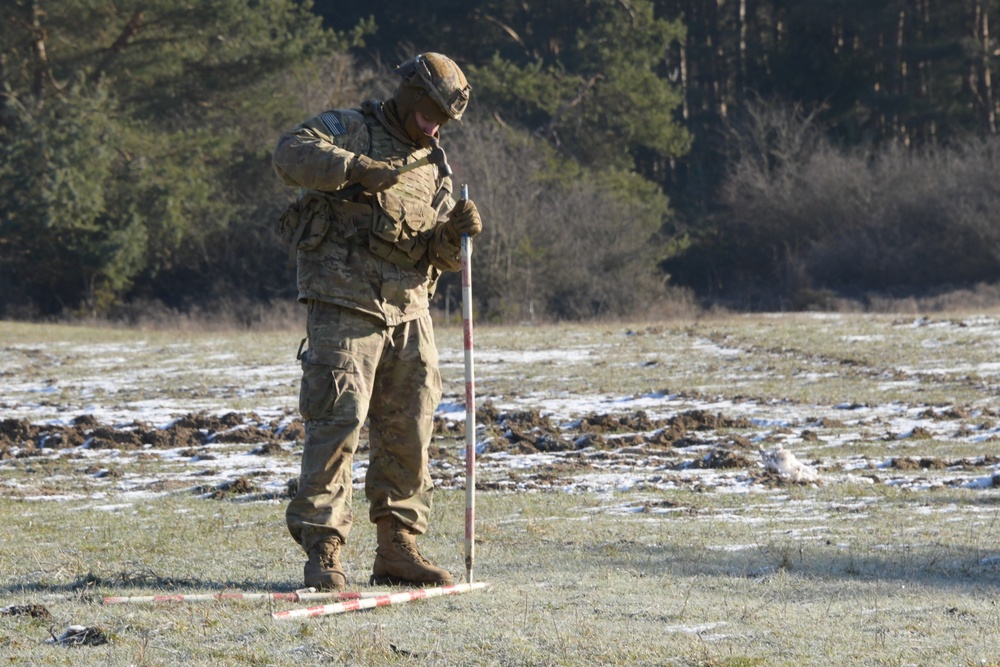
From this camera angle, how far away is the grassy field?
4.92 meters

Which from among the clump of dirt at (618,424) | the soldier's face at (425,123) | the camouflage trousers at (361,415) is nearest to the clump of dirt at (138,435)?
the clump of dirt at (618,424)

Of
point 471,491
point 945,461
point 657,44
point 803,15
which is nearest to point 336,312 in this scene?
point 471,491

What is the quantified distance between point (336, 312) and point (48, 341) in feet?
80.8

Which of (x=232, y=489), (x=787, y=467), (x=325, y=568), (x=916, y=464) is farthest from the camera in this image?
(x=916, y=464)

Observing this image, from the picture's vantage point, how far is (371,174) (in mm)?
6039

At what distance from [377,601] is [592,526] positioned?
3.31 meters

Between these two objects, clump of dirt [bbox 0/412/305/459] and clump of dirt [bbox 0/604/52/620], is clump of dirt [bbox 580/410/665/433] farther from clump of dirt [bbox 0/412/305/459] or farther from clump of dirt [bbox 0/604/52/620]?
clump of dirt [bbox 0/604/52/620]

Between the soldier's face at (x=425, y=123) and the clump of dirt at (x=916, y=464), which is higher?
the soldier's face at (x=425, y=123)

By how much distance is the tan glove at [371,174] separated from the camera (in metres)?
6.00

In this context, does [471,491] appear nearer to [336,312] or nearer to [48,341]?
[336,312]

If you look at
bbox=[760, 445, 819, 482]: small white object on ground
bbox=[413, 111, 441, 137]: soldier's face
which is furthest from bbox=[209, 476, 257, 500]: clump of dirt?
bbox=[413, 111, 441, 137]: soldier's face

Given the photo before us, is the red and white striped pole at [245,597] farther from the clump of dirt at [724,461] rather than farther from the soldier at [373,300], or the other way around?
the clump of dirt at [724,461]

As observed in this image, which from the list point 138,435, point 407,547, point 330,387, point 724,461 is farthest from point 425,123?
point 138,435

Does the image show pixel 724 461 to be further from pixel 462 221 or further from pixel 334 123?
pixel 334 123
